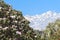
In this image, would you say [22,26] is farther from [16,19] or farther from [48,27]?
[48,27]

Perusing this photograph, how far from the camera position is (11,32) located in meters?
10.7

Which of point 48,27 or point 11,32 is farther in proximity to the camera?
point 48,27

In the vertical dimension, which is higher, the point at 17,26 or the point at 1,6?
the point at 1,6

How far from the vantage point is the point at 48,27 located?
25281mm

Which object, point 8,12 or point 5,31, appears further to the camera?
point 8,12

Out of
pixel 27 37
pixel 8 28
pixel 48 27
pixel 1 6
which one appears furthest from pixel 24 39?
pixel 48 27

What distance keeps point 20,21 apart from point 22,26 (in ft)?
0.89

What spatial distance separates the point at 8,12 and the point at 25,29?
1.03 m

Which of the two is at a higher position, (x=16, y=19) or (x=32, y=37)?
(x=16, y=19)

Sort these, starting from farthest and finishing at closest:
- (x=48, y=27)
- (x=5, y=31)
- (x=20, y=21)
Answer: (x=48, y=27)
(x=20, y=21)
(x=5, y=31)

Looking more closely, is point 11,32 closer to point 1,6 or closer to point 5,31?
point 5,31

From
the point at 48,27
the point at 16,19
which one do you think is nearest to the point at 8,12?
the point at 16,19

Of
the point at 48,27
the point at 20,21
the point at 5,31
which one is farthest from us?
the point at 48,27

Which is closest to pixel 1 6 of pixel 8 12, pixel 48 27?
pixel 8 12
